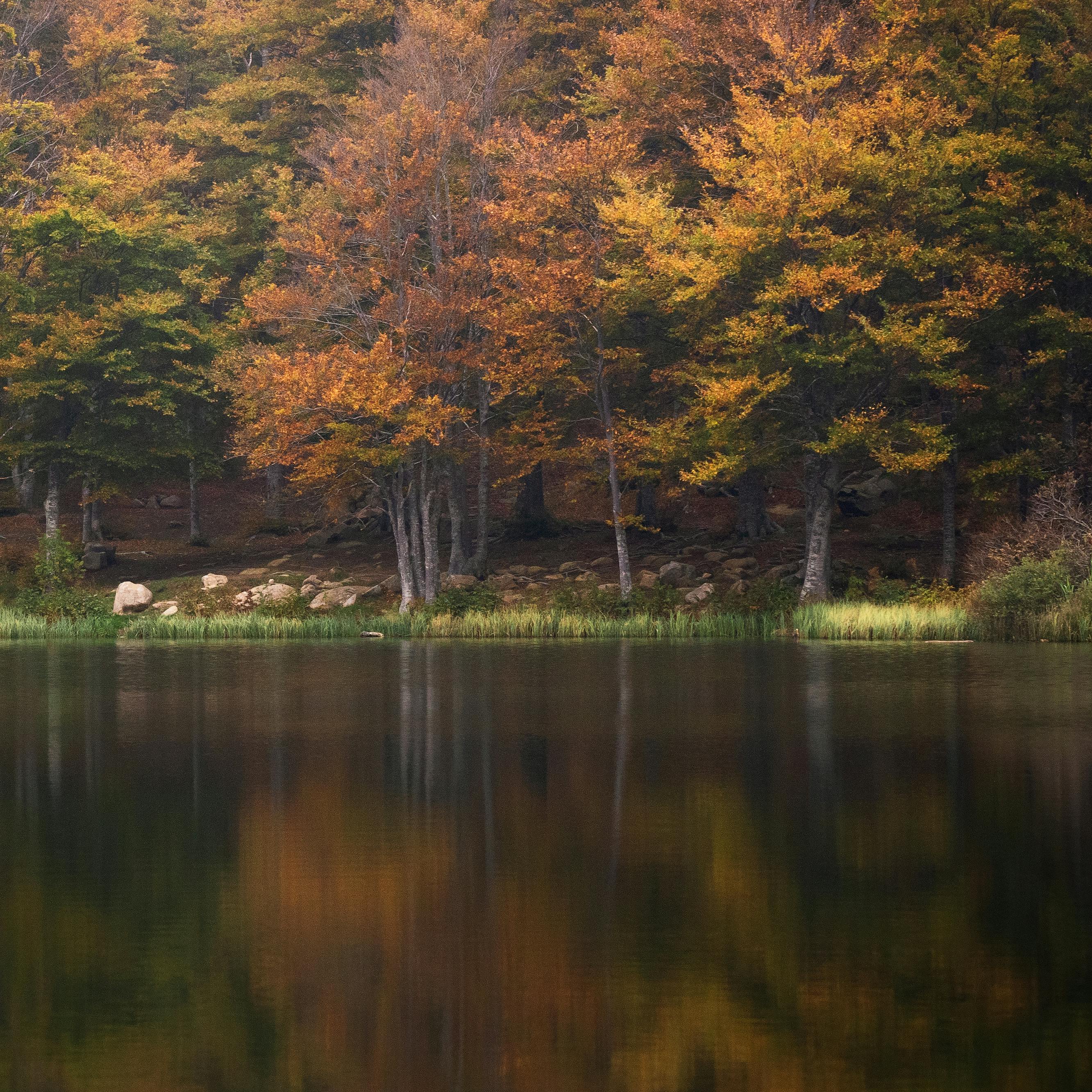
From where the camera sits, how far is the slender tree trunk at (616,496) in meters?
34.1

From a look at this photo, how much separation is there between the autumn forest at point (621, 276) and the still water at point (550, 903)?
56.9 feet

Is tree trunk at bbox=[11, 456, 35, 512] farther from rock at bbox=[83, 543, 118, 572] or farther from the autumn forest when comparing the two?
rock at bbox=[83, 543, 118, 572]

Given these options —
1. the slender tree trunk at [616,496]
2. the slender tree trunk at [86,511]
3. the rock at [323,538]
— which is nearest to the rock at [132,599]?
the slender tree trunk at [86,511]

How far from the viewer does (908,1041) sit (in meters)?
5.18

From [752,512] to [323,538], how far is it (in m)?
13.1

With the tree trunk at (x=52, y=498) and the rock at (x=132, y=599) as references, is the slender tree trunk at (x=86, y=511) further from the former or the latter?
the rock at (x=132, y=599)

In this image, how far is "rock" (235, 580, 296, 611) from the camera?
3647cm

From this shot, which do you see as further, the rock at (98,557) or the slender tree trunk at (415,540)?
the rock at (98,557)

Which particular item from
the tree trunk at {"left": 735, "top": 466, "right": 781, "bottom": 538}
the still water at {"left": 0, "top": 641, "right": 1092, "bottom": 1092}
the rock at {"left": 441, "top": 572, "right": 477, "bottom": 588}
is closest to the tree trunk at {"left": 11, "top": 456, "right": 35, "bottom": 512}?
the rock at {"left": 441, "top": 572, "right": 477, "bottom": 588}

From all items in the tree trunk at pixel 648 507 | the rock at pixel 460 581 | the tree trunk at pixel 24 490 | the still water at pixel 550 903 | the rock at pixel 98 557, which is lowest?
the still water at pixel 550 903

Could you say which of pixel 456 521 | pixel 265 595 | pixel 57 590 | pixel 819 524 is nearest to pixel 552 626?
pixel 819 524

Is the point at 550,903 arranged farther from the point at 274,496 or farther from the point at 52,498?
the point at 274,496

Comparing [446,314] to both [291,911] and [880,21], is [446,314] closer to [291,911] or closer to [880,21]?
[880,21]

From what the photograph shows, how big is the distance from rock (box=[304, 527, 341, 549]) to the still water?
27.8 meters
